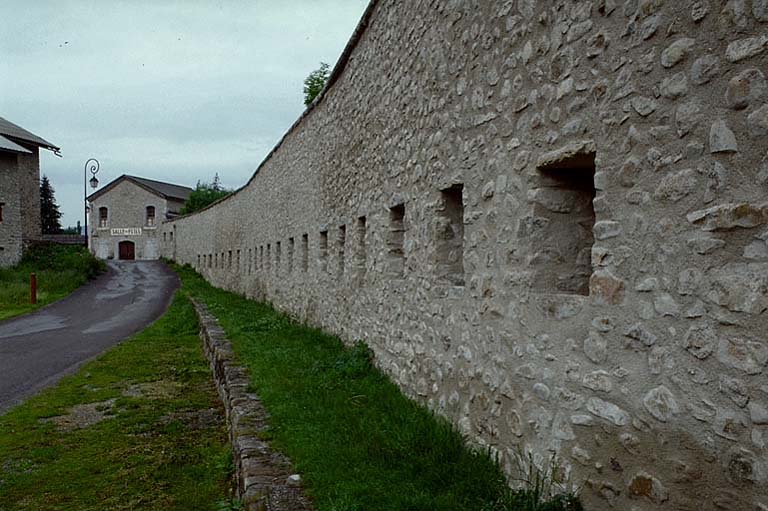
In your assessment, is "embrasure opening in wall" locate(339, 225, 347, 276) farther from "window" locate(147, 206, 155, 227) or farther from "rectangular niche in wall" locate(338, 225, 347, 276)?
"window" locate(147, 206, 155, 227)

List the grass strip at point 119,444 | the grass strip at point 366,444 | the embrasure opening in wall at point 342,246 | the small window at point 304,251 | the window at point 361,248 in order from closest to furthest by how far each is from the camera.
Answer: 1. the grass strip at point 366,444
2. the grass strip at point 119,444
3. the window at point 361,248
4. the embrasure opening in wall at point 342,246
5. the small window at point 304,251

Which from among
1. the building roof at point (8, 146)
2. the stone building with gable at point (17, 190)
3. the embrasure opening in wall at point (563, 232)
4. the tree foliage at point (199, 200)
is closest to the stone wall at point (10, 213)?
the stone building with gable at point (17, 190)

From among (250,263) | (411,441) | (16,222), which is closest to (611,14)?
(411,441)

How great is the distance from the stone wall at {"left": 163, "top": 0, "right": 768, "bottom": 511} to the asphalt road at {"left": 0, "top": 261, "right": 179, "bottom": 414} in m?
5.64

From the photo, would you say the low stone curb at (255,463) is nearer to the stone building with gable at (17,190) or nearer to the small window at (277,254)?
the small window at (277,254)

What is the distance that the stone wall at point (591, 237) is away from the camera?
2369 mm

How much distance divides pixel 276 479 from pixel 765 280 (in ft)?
10.1

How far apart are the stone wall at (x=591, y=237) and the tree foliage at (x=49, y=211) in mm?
61583

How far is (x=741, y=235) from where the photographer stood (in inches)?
92.7

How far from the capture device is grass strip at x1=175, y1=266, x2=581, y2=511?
359cm

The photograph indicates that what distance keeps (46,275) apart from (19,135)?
1165 cm

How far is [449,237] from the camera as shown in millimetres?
5449

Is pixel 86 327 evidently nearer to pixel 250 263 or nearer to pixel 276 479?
pixel 250 263

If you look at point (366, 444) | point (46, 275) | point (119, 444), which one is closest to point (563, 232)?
point (366, 444)
